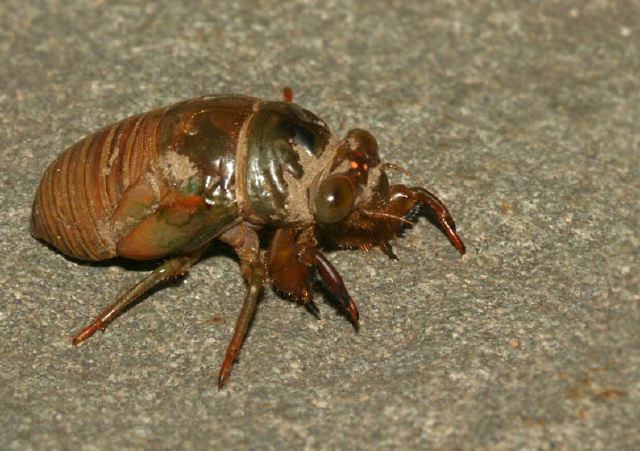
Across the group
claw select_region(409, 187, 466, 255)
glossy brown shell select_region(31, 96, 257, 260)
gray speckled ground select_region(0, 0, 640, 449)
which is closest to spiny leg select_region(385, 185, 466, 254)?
claw select_region(409, 187, 466, 255)

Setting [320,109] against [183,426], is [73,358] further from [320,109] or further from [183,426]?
[320,109]

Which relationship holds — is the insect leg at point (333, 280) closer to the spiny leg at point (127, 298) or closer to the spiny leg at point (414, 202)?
the spiny leg at point (414, 202)

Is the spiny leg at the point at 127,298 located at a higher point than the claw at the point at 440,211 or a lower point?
lower

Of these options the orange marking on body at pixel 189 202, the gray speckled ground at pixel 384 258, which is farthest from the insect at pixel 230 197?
the gray speckled ground at pixel 384 258

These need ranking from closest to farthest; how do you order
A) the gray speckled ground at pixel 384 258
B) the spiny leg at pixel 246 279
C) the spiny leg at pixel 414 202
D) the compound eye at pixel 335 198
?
the gray speckled ground at pixel 384 258, the spiny leg at pixel 246 279, the compound eye at pixel 335 198, the spiny leg at pixel 414 202

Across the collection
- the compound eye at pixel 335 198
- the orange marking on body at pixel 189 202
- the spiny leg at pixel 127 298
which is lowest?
the spiny leg at pixel 127 298

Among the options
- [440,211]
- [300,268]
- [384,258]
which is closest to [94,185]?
[300,268]

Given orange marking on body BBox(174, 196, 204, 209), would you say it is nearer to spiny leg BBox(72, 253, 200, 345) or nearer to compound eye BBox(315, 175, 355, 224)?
spiny leg BBox(72, 253, 200, 345)

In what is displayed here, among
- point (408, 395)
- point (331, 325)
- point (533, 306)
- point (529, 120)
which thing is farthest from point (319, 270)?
point (529, 120)
